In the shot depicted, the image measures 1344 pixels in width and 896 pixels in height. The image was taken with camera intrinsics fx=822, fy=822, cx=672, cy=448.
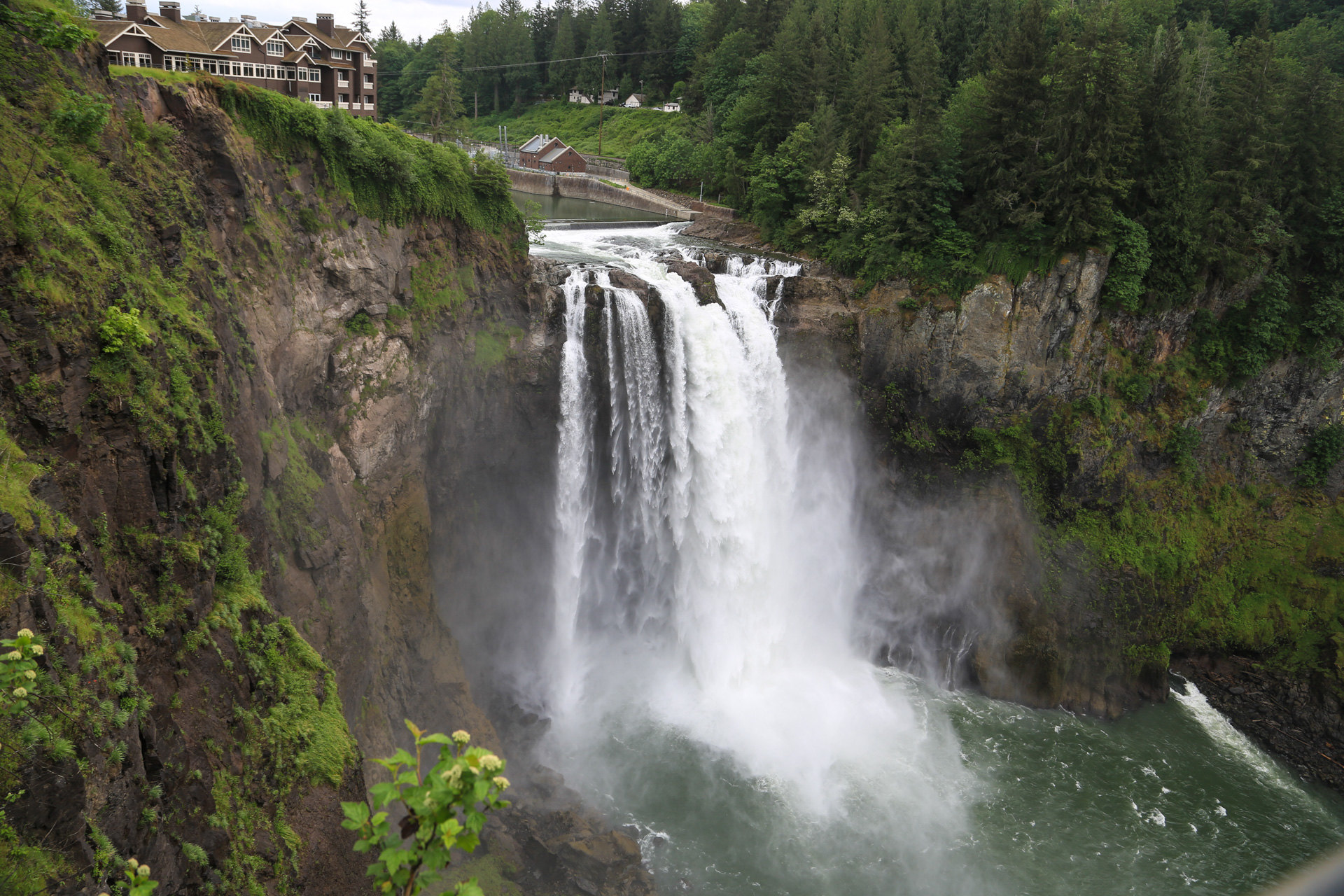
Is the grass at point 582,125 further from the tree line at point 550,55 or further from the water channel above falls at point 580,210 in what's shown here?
the water channel above falls at point 580,210

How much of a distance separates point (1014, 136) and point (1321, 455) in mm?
16798

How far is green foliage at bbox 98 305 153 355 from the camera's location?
12148mm

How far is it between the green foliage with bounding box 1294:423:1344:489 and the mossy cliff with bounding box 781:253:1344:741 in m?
0.06

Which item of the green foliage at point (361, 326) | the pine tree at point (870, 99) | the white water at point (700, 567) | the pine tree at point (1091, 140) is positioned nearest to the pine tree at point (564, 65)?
the pine tree at point (870, 99)

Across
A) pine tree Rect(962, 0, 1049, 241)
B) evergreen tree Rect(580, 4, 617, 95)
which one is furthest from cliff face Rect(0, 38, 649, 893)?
evergreen tree Rect(580, 4, 617, 95)

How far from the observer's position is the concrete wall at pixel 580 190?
51875 mm

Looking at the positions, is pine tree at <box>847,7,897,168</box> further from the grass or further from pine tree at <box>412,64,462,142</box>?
the grass

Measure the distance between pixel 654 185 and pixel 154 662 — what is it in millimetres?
48135

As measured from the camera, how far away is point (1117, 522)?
3052cm

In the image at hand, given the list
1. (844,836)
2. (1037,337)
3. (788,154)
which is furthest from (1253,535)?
(788,154)

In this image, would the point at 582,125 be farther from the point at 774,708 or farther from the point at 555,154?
the point at 774,708

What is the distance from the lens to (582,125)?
8144 centimetres

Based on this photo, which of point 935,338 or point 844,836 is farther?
point 935,338

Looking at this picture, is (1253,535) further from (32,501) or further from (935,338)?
(32,501)
